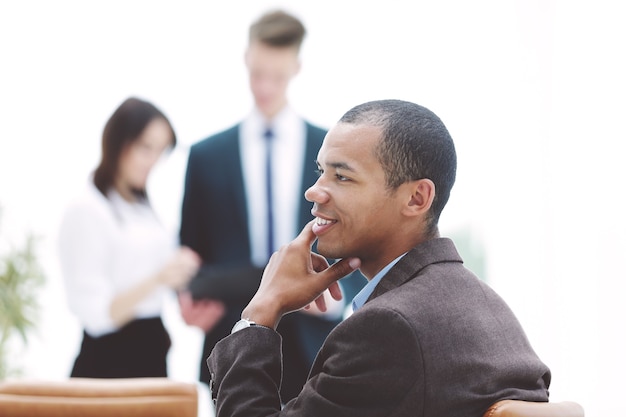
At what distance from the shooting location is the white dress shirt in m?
3.93

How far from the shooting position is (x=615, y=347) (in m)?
4.29

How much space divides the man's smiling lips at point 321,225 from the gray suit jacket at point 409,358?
16 cm

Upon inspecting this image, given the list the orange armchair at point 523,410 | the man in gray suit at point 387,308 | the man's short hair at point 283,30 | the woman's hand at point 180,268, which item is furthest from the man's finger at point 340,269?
the man's short hair at point 283,30

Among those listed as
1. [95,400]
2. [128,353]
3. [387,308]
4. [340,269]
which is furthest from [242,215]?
[387,308]

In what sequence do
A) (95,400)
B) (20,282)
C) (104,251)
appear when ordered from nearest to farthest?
(95,400) < (104,251) < (20,282)

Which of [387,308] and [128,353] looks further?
[128,353]

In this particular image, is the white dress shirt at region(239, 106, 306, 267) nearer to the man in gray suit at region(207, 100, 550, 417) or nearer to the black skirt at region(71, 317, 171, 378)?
the black skirt at region(71, 317, 171, 378)

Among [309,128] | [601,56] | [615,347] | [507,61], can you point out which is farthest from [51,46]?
[615,347]

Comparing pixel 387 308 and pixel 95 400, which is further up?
pixel 387 308

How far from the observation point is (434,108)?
4.29 meters

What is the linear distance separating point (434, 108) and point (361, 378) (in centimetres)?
316

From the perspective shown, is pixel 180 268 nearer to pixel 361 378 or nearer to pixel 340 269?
pixel 340 269

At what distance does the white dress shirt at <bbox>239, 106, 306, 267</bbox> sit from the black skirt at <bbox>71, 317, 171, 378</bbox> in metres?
0.58

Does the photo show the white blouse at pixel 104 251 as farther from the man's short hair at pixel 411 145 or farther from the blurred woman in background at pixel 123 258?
the man's short hair at pixel 411 145
